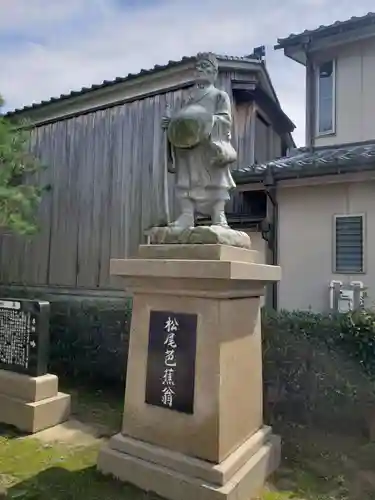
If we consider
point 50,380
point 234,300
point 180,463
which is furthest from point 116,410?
point 234,300

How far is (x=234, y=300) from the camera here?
11.8 feet

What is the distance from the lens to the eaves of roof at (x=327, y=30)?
822cm

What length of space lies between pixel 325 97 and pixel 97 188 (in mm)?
5541

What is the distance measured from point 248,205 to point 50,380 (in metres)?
5.24

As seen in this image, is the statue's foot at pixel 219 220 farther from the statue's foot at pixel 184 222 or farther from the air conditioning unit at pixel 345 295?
the air conditioning unit at pixel 345 295

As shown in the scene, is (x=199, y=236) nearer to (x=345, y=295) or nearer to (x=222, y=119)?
(x=222, y=119)

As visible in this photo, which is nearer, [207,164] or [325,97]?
[207,164]

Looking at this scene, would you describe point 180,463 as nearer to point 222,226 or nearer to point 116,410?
point 222,226

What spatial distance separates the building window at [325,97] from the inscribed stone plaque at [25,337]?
691cm

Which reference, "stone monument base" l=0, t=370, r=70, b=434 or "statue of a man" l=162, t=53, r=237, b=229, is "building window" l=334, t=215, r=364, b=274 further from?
"stone monument base" l=0, t=370, r=70, b=434

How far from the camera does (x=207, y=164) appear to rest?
3.99 m

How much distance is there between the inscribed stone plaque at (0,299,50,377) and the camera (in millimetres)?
5340

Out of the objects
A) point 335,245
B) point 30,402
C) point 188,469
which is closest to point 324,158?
point 335,245

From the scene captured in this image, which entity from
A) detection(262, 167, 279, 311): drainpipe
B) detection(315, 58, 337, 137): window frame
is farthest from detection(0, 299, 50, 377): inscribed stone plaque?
detection(315, 58, 337, 137): window frame
